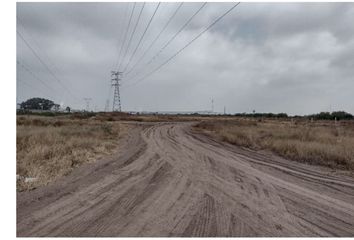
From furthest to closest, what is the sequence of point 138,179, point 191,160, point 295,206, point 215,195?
point 191,160 < point 138,179 < point 215,195 < point 295,206

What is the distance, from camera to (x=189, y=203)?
22.2 feet

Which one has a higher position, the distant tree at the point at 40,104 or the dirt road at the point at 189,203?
the distant tree at the point at 40,104

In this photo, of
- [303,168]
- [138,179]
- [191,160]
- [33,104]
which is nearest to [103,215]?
[138,179]

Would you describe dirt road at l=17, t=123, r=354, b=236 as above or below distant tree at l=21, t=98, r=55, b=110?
below

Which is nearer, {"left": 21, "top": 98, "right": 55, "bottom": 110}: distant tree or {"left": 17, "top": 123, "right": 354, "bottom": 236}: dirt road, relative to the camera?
{"left": 17, "top": 123, "right": 354, "bottom": 236}: dirt road

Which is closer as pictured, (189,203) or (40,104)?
(189,203)

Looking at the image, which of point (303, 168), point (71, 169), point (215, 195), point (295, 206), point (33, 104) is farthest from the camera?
point (33, 104)

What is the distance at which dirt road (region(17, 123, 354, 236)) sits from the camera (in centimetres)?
525

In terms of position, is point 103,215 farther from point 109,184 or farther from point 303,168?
point 303,168

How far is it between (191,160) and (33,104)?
202583 mm

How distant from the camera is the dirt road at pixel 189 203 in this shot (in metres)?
5.25

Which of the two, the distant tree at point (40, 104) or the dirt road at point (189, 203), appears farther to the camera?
the distant tree at point (40, 104)

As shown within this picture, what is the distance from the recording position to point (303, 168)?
12.2m

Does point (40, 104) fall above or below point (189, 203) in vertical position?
above
